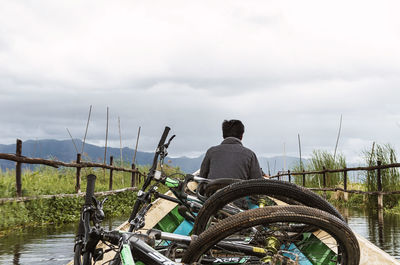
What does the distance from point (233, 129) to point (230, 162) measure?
465 millimetres

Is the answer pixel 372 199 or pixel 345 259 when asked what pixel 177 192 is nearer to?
pixel 345 259

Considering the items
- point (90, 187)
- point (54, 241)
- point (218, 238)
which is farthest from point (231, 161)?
point (54, 241)

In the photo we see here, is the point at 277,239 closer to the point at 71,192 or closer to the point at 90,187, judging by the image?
the point at 90,187

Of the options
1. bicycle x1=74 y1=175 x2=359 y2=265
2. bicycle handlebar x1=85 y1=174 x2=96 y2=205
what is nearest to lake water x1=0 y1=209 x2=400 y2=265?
bicycle x1=74 y1=175 x2=359 y2=265

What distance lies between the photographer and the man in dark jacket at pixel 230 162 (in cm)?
511

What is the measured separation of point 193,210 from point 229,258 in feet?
2.03

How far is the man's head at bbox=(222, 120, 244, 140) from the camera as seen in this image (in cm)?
542

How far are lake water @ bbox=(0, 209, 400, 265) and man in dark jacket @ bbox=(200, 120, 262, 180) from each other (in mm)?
2435

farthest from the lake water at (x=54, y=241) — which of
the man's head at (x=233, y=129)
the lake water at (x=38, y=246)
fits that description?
the man's head at (x=233, y=129)

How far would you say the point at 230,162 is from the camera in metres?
5.13

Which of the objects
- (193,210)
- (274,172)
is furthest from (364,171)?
(274,172)

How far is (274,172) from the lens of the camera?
31.5 meters

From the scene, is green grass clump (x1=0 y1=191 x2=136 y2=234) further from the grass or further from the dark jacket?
the dark jacket

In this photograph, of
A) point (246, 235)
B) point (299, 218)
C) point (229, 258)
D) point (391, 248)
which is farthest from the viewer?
point (391, 248)
